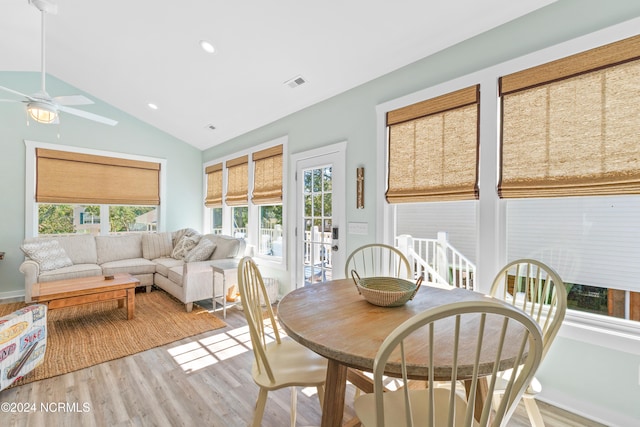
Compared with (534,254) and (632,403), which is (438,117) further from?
(632,403)

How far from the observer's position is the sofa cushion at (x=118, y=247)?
4795 mm

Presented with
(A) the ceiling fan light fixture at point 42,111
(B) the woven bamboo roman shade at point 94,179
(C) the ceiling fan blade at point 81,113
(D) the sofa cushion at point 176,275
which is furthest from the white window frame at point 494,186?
(B) the woven bamboo roman shade at point 94,179

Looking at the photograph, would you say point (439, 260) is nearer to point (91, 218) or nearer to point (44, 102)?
point (44, 102)

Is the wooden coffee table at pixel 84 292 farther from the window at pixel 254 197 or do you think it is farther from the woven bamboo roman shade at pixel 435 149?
the woven bamboo roman shade at pixel 435 149

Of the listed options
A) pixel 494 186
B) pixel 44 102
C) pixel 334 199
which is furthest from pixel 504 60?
pixel 44 102

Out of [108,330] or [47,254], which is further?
[47,254]

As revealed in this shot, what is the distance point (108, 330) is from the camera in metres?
3.14

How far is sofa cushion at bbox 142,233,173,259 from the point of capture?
16.9 ft

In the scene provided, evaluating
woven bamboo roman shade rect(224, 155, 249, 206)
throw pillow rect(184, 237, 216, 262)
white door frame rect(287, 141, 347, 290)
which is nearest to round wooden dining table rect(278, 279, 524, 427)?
white door frame rect(287, 141, 347, 290)

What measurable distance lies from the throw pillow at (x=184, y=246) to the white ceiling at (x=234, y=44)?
2020mm

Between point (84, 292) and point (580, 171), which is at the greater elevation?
point (580, 171)

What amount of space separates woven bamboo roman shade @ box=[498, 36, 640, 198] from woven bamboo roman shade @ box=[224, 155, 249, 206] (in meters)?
3.78

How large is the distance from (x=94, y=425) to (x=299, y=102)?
3.53 m

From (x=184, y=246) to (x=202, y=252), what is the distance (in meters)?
0.75
